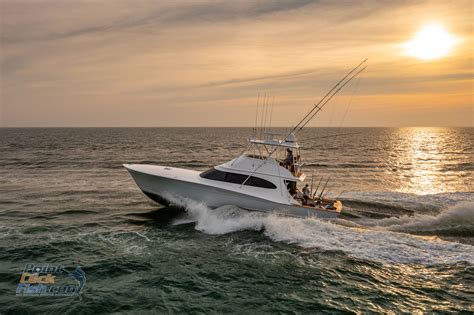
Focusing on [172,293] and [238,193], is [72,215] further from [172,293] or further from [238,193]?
[172,293]

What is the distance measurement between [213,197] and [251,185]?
1720mm

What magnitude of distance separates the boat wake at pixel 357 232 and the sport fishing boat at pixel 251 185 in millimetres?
380

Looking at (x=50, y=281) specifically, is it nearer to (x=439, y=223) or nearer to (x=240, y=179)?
(x=240, y=179)

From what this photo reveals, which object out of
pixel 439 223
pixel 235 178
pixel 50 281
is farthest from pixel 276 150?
pixel 50 281

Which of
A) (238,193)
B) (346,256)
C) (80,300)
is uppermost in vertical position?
(238,193)

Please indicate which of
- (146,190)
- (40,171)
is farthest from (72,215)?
(40,171)

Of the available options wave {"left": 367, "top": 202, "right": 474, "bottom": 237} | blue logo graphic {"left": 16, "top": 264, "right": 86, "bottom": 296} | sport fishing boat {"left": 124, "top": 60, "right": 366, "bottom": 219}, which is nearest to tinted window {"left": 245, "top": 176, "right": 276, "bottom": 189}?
sport fishing boat {"left": 124, "top": 60, "right": 366, "bottom": 219}

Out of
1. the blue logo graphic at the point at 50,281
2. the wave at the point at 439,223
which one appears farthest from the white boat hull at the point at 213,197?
the blue logo graphic at the point at 50,281

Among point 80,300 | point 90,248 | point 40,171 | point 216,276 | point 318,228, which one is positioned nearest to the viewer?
point 80,300

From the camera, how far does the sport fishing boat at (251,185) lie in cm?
1398

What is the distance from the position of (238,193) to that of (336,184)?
14.4 metres

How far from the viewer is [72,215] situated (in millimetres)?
15359

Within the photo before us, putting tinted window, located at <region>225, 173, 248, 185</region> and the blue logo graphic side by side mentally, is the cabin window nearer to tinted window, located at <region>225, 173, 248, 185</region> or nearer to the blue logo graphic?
tinted window, located at <region>225, 173, 248, 185</region>

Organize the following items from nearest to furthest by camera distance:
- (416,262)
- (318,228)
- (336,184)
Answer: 1. (416,262)
2. (318,228)
3. (336,184)
